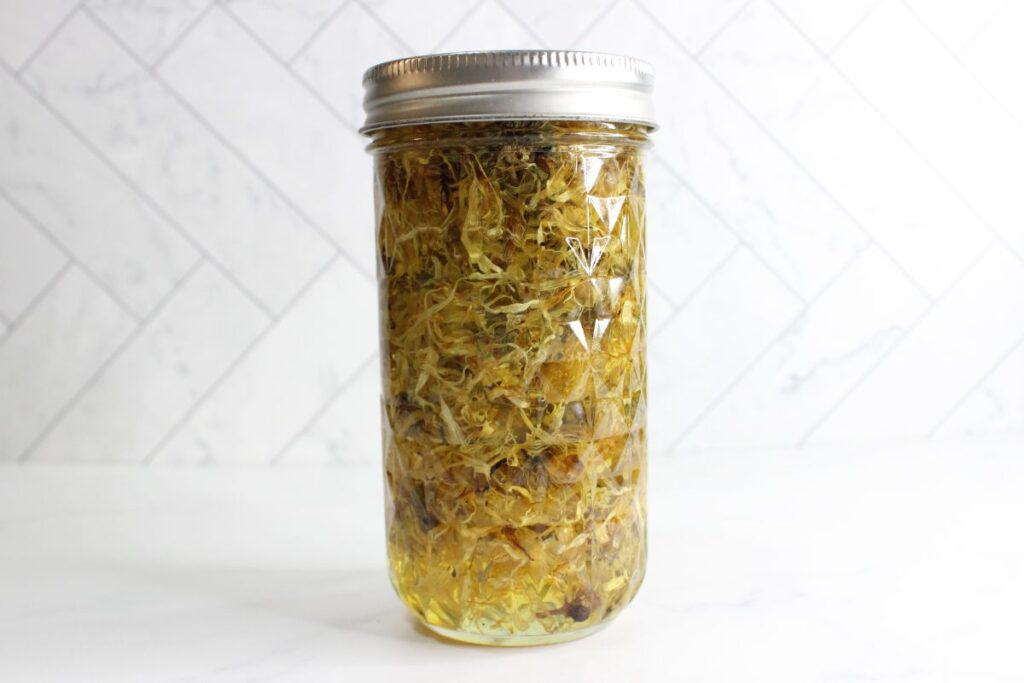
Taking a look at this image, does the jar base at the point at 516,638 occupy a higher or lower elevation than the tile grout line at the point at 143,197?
lower

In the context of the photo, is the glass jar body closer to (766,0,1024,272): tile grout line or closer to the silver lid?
the silver lid

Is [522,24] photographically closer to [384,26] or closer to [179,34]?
[384,26]

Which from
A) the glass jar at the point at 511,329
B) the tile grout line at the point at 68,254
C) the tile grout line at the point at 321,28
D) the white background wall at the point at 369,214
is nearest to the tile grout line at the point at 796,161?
the white background wall at the point at 369,214

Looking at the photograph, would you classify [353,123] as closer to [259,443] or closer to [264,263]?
[264,263]

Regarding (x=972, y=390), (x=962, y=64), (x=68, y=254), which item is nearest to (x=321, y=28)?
(x=68, y=254)

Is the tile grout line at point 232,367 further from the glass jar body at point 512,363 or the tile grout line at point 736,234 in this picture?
the glass jar body at point 512,363

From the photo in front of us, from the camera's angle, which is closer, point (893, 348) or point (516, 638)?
point (516, 638)
